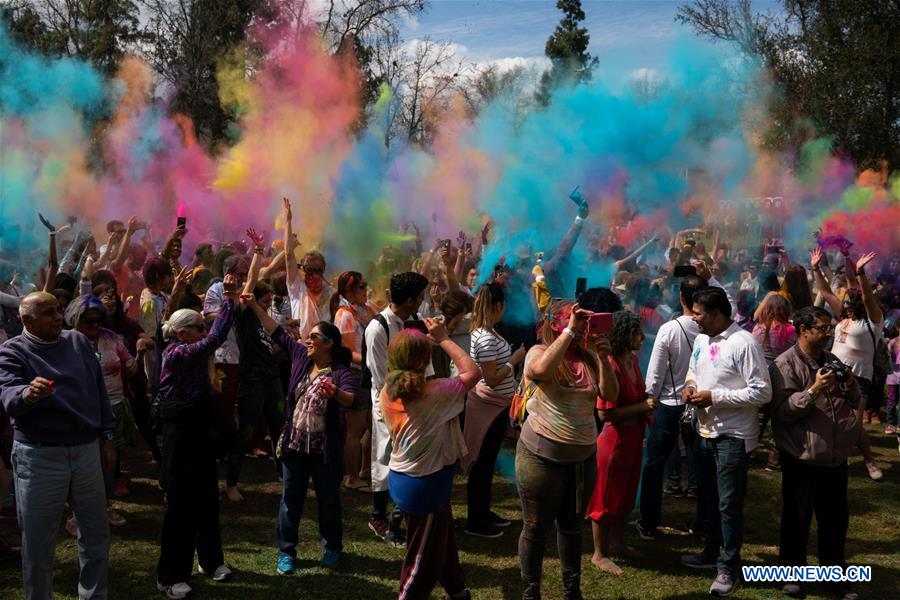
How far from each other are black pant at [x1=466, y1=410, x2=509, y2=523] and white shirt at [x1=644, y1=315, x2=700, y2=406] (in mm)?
1191

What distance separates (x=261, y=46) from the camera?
18.2m

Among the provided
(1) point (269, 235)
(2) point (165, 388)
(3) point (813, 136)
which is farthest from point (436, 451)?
(3) point (813, 136)

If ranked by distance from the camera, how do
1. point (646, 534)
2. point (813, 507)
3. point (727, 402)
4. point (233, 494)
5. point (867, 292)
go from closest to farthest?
point (727, 402) → point (813, 507) → point (646, 534) → point (233, 494) → point (867, 292)

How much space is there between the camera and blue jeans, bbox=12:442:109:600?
4.25 m

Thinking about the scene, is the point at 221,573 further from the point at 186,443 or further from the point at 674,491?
the point at 674,491

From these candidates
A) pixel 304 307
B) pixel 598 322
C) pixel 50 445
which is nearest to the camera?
pixel 50 445

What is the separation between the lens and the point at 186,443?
498 cm

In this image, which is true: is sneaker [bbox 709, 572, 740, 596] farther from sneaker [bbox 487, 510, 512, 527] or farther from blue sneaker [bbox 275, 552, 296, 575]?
blue sneaker [bbox 275, 552, 296, 575]

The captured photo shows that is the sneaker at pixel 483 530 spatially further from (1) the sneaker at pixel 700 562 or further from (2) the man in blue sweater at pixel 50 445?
(2) the man in blue sweater at pixel 50 445

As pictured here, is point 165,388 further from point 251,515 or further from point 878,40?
point 878,40

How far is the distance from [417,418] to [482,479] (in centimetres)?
189

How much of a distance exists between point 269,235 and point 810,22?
22.1 metres

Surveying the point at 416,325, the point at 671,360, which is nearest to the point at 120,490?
the point at 416,325

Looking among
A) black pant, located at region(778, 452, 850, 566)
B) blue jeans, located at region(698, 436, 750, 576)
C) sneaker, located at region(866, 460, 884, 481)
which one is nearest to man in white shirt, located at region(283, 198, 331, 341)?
blue jeans, located at region(698, 436, 750, 576)
